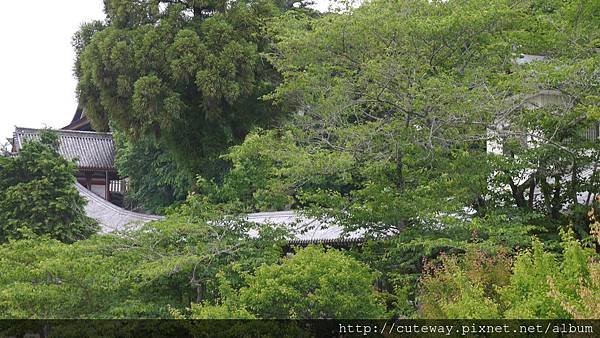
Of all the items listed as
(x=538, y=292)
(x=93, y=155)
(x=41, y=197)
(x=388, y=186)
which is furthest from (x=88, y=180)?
(x=538, y=292)

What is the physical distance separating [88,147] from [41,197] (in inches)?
664

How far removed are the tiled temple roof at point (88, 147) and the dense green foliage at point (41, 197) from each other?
15.3 metres

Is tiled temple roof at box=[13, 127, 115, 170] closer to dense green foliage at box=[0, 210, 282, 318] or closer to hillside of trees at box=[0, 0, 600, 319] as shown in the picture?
hillside of trees at box=[0, 0, 600, 319]

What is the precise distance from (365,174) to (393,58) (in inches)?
63.6

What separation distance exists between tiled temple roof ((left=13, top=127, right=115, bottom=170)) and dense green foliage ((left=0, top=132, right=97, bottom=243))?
50.3ft

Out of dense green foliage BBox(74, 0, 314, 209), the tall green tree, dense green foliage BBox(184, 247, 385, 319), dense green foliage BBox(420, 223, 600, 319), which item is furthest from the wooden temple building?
dense green foliage BBox(420, 223, 600, 319)

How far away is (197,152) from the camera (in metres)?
21.2

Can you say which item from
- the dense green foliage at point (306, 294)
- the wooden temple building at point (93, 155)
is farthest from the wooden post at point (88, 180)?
the dense green foliage at point (306, 294)

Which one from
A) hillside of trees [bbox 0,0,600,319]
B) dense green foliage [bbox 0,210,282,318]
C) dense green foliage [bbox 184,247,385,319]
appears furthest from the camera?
dense green foliage [bbox 0,210,282,318]

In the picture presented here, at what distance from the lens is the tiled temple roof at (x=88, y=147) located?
34.0m

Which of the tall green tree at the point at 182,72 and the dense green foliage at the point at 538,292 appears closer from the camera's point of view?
the dense green foliage at the point at 538,292

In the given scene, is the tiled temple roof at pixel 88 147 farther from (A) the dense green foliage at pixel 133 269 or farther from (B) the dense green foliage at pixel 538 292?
(B) the dense green foliage at pixel 538 292

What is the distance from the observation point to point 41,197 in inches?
712

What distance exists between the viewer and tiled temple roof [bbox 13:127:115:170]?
3403cm
